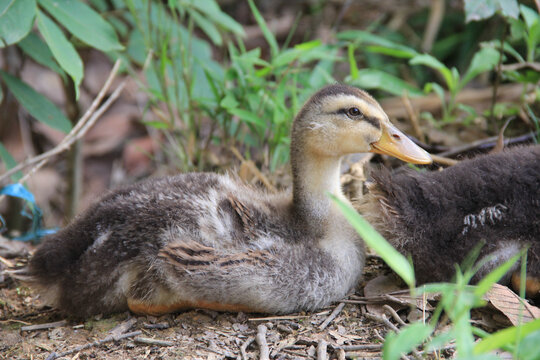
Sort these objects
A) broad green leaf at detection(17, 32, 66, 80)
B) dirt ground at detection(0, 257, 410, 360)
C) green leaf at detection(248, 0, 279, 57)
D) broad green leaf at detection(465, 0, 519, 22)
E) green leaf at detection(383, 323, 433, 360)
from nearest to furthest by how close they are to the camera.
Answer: green leaf at detection(383, 323, 433, 360) → dirt ground at detection(0, 257, 410, 360) → broad green leaf at detection(465, 0, 519, 22) → broad green leaf at detection(17, 32, 66, 80) → green leaf at detection(248, 0, 279, 57)

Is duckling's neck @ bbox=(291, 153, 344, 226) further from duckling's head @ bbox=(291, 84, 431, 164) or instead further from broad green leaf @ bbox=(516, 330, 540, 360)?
broad green leaf @ bbox=(516, 330, 540, 360)

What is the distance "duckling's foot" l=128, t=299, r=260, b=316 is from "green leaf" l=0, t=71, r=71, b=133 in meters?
1.24

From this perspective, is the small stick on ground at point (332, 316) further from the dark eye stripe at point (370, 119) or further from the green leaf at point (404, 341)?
the green leaf at point (404, 341)

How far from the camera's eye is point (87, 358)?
8.03 feet

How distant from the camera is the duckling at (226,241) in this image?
2.61 meters

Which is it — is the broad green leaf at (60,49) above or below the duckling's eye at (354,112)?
above

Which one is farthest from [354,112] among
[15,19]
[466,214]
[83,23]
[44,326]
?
[44,326]

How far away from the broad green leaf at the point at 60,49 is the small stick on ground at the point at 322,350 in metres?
1.54

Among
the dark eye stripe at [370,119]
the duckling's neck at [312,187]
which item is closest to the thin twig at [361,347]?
the duckling's neck at [312,187]

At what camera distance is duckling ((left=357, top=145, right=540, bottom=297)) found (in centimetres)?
255

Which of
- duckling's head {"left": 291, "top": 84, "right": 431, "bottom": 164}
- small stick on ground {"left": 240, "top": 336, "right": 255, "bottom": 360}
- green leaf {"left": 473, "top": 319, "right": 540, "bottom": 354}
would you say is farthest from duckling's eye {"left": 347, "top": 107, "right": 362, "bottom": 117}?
green leaf {"left": 473, "top": 319, "right": 540, "bottom": 354}

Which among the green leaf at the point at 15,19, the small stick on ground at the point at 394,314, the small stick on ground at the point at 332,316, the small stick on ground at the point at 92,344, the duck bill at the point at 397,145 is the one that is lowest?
the small stick on ground at the point at 92,344

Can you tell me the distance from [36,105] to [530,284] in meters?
2.66

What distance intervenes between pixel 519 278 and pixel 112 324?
70.1 inches
